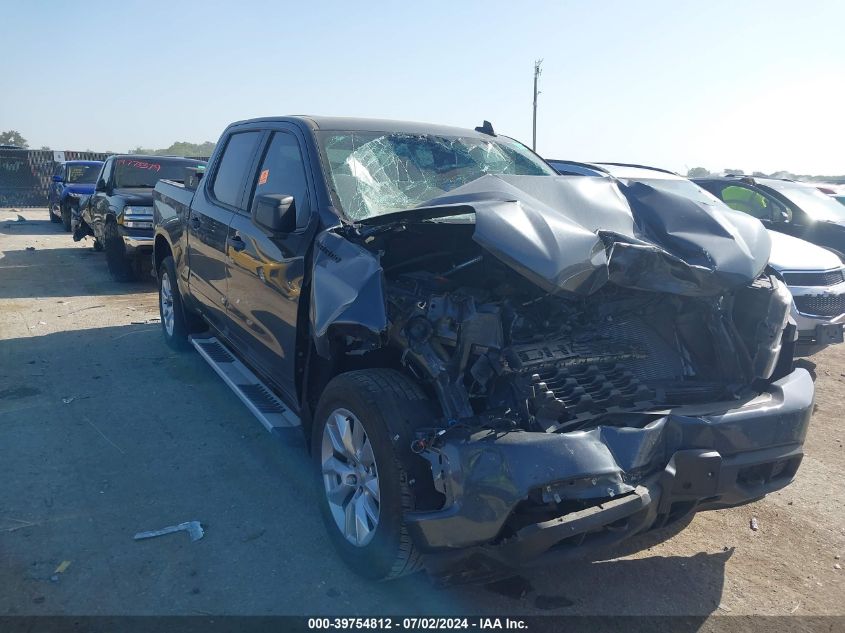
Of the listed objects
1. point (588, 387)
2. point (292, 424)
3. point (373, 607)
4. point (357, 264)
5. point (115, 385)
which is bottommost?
point (115, 385)

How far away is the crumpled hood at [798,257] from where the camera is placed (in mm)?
→ 7026

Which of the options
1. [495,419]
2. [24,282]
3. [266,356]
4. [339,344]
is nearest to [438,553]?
[495,419]

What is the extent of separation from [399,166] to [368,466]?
6.51 feet

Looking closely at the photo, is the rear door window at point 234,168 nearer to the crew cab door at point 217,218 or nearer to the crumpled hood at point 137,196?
the crew cab door at point 217,218

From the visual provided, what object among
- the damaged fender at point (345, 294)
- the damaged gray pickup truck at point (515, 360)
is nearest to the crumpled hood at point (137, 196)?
the damaged gray pickup truck at point (515, 360)

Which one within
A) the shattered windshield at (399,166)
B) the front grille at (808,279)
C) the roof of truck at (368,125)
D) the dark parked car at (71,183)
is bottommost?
the dark parked car at (71,183)

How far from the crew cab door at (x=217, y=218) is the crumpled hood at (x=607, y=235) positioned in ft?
7.13

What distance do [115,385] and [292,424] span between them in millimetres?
2678

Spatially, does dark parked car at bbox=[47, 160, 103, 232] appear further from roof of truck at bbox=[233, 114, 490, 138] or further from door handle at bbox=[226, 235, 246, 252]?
roof of truck at bbox=[233, 114, 490, 138]

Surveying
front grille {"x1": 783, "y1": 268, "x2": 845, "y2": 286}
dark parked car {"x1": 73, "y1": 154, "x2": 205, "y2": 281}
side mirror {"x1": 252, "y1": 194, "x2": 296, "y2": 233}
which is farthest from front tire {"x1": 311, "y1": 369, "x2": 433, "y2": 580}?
dark parked car {"x1": 73, "y1": 154, "x2": 205, "y2": 281}

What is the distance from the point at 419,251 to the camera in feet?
11.5

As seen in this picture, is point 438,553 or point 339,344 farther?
point 339,344

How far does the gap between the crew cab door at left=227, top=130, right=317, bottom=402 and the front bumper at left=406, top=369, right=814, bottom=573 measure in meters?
1.60

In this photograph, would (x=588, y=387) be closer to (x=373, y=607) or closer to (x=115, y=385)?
(x=373, y=607)
